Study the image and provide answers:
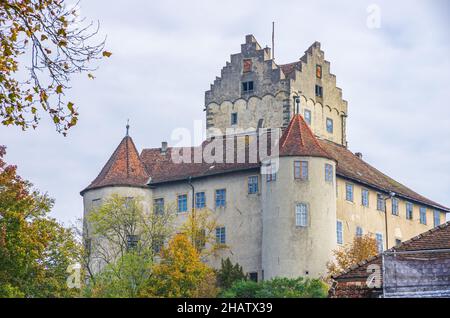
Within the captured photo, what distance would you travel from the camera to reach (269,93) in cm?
8088

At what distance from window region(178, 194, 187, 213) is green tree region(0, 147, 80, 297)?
49.8ft

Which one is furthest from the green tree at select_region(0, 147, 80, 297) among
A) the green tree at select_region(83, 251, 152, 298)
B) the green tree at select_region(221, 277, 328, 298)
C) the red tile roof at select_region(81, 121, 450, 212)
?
the red tile roof at select_region(81, 121, 450, 212)

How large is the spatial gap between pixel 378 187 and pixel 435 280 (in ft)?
164

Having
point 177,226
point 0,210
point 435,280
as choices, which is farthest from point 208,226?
point 435,280

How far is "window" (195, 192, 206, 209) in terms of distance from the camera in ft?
249

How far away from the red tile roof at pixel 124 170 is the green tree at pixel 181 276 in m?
9.74

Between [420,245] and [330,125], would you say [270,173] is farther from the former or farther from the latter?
[420,245]

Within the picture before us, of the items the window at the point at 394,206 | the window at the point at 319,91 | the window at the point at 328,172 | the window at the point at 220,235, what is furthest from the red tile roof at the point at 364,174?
the window at the point at 220,235

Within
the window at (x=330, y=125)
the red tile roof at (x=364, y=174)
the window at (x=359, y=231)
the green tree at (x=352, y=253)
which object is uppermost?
the window at (x=330, y=125)

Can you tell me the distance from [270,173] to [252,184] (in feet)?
7.72

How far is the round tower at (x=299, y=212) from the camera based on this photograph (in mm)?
68812

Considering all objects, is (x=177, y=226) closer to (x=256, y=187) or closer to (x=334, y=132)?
(x=256, y=187)

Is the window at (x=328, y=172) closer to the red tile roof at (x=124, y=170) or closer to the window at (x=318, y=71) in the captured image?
the window at (x=318, y=71)

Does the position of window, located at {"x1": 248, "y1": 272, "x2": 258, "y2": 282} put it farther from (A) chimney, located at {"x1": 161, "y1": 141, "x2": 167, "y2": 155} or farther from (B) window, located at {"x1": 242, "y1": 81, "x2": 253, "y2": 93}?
(B) window, located at {"x1": 242, "y1": 81, "x2": 253, "y2": 93}
